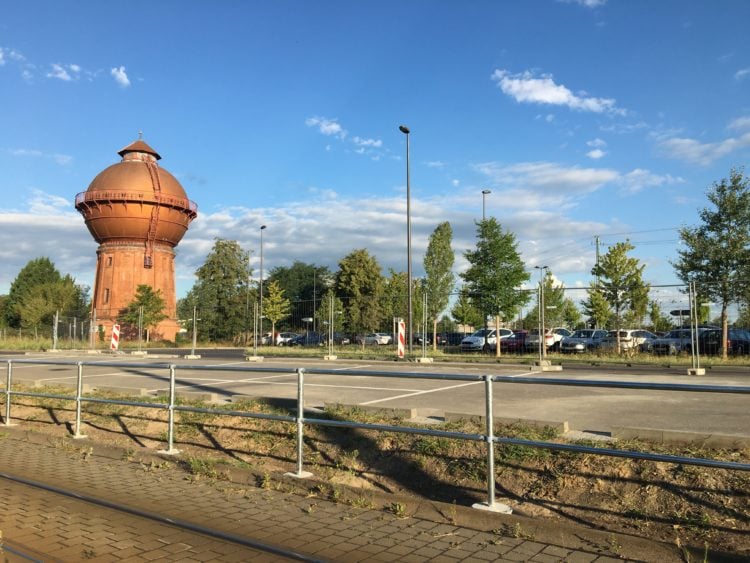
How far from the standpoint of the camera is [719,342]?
19609mm

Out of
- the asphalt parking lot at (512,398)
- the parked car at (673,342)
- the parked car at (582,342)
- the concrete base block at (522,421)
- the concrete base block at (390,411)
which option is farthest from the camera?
the parked car at (582,342)

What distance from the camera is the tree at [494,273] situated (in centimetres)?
2695

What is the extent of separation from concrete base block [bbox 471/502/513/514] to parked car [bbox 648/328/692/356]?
1661 centimetres

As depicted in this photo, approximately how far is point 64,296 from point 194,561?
2585 inches

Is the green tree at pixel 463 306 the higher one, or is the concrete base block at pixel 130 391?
the green tree at pixel 463 306

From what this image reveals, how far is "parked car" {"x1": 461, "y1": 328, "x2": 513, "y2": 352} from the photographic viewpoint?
27.4m

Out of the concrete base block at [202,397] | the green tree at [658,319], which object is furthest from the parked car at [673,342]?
the concrete base block at [202,397]

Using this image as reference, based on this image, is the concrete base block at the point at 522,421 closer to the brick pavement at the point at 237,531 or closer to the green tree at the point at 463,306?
the brick pavement at the point at 237,531

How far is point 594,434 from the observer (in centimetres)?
647

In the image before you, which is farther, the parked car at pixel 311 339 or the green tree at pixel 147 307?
the green tree at pixel 147 307

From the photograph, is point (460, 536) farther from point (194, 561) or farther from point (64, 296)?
point (64, 296)

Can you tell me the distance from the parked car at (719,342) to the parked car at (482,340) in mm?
8797

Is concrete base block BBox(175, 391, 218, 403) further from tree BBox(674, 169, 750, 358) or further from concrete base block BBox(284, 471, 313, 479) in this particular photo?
tree BBox(674, 169, 750, 358)

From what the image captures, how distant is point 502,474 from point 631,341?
19.4m
